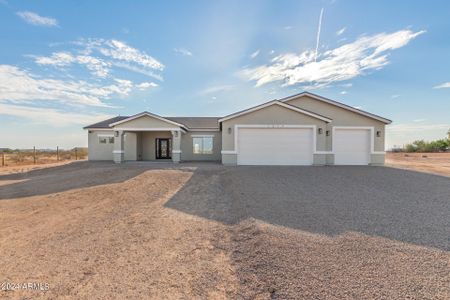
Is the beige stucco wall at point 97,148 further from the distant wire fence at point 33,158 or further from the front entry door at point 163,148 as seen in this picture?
the distant wire fence at point 33,158

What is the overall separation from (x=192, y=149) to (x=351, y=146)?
1225cm

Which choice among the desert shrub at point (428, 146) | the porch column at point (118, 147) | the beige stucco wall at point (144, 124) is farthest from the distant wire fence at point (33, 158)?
the desert shrub at point (428, 146)

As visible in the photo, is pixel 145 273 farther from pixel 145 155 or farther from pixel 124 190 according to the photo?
pixel 145 155

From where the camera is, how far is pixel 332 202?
6957 mm

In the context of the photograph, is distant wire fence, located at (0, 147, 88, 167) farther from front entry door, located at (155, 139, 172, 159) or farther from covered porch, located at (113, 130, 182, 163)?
front entry door, located at (155, 139, 172, 159)

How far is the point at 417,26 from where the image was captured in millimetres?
12812

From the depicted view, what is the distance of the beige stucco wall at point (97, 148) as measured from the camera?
2123 cm

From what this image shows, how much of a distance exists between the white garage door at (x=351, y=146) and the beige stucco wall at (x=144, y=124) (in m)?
11.6

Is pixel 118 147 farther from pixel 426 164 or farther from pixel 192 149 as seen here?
pixel 426 164

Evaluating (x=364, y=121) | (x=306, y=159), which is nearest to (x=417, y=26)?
(x=364, y=121)

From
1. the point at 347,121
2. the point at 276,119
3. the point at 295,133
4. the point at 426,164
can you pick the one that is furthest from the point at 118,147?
the point at 426,164

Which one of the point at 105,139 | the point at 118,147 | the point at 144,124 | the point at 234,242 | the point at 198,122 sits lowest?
the point at 234,242

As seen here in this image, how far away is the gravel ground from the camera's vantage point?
10.3 ft

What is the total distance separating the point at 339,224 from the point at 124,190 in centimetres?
743
